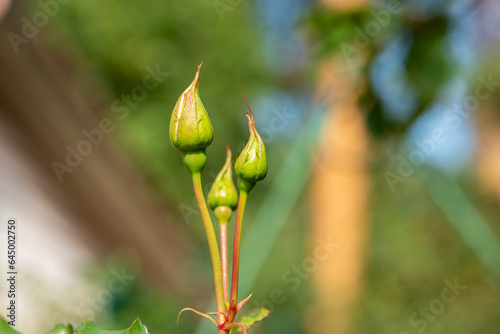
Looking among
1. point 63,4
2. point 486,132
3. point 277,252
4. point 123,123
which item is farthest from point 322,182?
point 63,4

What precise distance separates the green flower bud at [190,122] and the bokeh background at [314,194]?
67 cm

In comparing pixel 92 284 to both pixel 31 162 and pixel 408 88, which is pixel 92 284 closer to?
pixel 31 162

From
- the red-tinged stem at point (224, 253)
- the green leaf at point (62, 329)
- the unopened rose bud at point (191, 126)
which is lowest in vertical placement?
the red-tinged stem at point (224, 253)

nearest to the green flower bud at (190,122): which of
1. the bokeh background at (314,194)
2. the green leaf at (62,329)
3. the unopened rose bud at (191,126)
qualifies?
the unopened rose bud at (191,126)

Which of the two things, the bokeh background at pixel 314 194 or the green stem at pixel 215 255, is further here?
the bokeh background at pixel 314 194

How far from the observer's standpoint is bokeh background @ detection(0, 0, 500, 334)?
954mm

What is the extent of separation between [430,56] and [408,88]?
0.20 ft

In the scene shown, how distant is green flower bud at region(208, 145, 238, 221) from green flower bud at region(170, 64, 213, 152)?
0.02 metres

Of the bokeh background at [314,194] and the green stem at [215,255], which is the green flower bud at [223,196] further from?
the bokeh background at [314,194]

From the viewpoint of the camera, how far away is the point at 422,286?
374 centimetres

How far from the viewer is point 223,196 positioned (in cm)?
31

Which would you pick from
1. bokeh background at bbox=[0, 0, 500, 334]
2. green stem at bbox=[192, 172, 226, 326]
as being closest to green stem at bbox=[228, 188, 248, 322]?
green stem at bbox=[192, 172, 226, 326]

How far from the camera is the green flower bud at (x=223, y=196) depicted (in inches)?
12.1

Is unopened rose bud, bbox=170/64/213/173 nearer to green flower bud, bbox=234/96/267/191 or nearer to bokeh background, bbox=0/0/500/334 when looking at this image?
green flower bud, bbox=234/96/267/191
